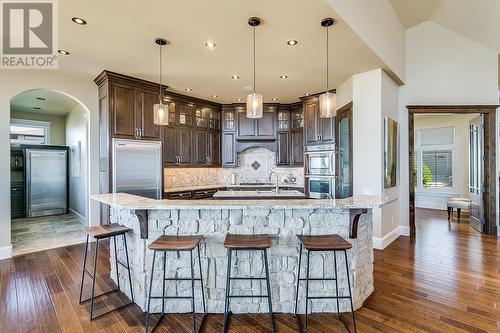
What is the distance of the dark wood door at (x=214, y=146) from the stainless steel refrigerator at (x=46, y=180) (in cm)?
448

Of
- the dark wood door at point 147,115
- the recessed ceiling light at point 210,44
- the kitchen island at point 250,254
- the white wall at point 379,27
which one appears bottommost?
the kitchen island at point 250,254

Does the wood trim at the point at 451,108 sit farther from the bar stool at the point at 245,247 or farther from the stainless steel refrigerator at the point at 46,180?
the stainless steel refrigerator at the point at 46,180

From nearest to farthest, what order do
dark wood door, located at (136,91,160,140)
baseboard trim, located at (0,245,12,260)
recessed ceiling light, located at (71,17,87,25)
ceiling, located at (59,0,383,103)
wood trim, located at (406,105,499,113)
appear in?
1. ceiling, located at (59,0,383,103)
2. recessed ceiling light, located at (71,17,87,25)
3. baseboard trim, located at (0,245,12,260)
4. dark wood door, located at (136,91,160,140)
5. wood trim, located at (406,105,499,113)

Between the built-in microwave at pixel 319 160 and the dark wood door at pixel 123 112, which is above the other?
the dark wood door at pixel 123 112

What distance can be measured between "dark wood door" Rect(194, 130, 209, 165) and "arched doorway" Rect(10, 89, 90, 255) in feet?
8.04

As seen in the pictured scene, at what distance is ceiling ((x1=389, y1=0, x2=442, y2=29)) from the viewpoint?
4.18 m

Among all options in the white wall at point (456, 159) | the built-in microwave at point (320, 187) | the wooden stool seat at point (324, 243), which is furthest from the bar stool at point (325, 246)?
the white wall at point (456, 159)

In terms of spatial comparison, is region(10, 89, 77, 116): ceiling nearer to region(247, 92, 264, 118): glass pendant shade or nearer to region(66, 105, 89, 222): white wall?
region(66, 105, 89, 222): white wall

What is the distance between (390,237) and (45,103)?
8.21 metres

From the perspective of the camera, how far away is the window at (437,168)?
7230 millimetres

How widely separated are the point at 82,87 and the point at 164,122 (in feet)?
7.59

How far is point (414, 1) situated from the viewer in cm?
417

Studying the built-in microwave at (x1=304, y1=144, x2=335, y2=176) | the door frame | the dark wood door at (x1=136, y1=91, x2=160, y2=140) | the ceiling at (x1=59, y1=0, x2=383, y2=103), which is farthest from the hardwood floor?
the ceiling at (x1=59, y1=0, x2=383, y2=103)

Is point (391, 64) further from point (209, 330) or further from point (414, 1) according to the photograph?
point (209, 330)
